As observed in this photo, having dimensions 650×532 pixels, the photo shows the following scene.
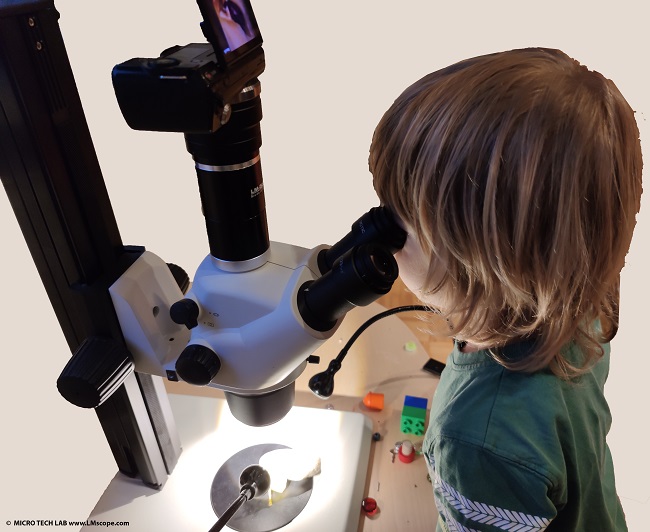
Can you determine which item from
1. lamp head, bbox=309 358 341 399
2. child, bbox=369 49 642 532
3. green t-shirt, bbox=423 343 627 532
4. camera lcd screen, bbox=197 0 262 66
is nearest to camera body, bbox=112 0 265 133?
camera lcd screen, bbox=197 0 262 66

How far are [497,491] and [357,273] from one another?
0.30 meters

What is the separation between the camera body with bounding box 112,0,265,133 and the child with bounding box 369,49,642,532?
195 millimetres

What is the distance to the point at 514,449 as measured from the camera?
56 centimetres

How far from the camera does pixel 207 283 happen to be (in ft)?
2.04

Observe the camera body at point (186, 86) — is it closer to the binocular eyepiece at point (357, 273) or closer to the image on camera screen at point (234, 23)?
the image on camera screen at point (234, 23)

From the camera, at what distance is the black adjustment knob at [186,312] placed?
598 mm

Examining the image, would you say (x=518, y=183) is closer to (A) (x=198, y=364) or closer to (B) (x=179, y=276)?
(A) (x=198, y=364)

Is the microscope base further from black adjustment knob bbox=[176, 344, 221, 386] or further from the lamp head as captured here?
black adjustment knob bbox=[176, 344, 221, 386]

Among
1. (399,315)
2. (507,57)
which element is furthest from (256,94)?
(399,315)

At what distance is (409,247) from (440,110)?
6.6 inches

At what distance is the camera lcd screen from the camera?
0.47 m

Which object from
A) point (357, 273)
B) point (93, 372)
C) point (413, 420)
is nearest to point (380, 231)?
point (357, 273)

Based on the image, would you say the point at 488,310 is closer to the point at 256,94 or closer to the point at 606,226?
the point at 606,226

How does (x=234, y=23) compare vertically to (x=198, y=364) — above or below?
above
